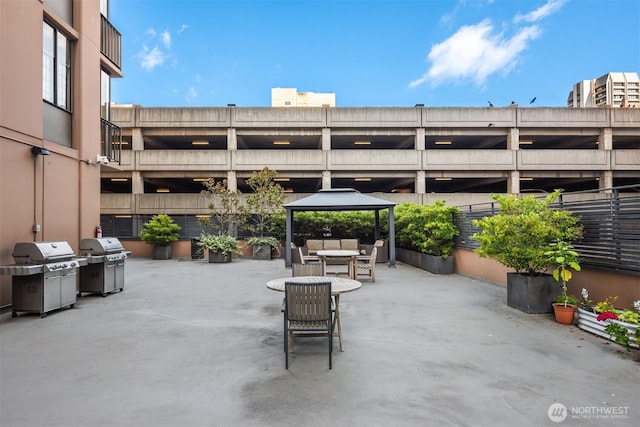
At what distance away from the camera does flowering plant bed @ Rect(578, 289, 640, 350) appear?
14.8ft

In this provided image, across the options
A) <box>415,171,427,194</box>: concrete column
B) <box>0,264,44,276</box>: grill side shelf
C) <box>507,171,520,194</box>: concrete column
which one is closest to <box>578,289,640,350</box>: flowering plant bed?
<box>0,264,44,276</box>: grill side shelf

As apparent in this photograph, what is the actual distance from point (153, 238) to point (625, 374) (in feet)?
60.1

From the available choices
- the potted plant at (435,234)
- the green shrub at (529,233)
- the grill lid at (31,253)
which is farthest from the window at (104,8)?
the green shrub at (529,233)

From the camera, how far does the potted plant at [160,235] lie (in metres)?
17.6

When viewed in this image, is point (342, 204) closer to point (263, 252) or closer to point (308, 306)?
point (263, 252)

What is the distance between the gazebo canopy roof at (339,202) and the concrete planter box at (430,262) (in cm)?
239

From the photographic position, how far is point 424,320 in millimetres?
6211

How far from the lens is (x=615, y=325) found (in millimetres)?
4648

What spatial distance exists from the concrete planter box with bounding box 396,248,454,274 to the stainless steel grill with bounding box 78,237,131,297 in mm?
9871

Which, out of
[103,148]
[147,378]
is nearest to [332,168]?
[103,148]

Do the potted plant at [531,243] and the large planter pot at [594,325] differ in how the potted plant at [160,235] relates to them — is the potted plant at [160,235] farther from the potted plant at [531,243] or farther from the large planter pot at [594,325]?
the large planter pot at [594,325]

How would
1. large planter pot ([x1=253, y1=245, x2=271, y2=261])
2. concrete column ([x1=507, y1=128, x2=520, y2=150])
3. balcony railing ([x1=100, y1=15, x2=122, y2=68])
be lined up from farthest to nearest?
concrete column ([x1=507, y1=128, x2=520, y2=150])
large planter pot ([x1=253, y1=245, x2=271, y2=261])
balcony railing ([x1=100, y1=15, x2=122, y2=68])

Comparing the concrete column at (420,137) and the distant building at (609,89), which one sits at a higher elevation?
the distant building at (609,89)

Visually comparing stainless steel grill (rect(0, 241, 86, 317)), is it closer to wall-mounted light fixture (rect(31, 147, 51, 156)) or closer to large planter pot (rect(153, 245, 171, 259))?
wall-mounted light fixture (rect(31, 147, 51, 156))
